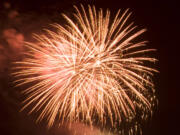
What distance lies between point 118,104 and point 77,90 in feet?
4.22

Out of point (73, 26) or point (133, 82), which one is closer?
point (73, 26)

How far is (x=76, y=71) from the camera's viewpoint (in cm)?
620

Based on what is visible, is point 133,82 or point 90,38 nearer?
point 90,38

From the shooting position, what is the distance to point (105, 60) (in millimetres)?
6277

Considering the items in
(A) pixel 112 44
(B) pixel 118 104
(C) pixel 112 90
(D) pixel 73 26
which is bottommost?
(B) pixel 118 104

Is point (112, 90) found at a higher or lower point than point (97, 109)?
higher

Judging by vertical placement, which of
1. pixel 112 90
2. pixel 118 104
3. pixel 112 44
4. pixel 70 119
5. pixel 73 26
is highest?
pixel 73 26

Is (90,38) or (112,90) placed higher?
(90,38)

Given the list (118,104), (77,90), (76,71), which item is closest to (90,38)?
(76,71)

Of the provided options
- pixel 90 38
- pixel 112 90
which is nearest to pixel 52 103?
pixel 112 90

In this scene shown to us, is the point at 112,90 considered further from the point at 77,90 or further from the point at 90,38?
the point at 90,38

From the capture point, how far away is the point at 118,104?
6453 mm

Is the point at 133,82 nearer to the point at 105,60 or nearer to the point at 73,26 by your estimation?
the point at 105,60

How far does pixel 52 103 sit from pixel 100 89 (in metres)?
1.50
